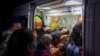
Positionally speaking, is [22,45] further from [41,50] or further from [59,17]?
[59,17]

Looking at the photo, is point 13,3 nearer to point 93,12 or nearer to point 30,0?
point 30,0

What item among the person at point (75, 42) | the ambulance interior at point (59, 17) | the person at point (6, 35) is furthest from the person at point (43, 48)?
the person at point (75, 42)

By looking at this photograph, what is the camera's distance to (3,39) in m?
3.21

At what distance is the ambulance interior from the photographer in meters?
4.71

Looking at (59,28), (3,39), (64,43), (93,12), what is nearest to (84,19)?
(93,12)

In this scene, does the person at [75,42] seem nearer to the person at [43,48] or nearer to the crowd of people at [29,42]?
the crowd of people at [29,42]

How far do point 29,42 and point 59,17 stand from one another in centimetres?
368

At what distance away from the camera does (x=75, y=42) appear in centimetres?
436

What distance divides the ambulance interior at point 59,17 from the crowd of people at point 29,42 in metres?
0.21

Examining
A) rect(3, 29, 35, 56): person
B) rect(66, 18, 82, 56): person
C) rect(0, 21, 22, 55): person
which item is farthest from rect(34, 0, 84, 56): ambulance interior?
rect(3, 29, 35, 56): person

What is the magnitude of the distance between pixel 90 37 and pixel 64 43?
2475mm

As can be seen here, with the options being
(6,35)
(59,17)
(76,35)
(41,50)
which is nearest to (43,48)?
(41,50)

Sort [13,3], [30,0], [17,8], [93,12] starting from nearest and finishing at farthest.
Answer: [93,12]
[30,0]
[17,8]
[13,3]

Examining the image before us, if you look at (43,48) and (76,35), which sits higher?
(76,35)
